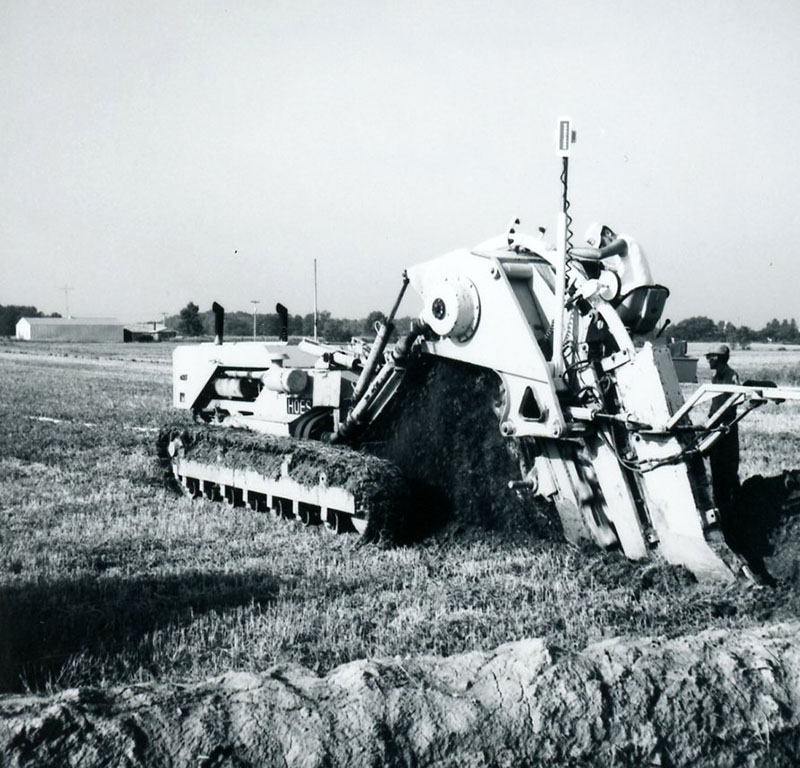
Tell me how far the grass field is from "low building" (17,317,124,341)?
88.3 m

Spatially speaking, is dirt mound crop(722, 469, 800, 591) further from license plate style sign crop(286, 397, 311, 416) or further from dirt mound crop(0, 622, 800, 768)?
license plate style sign crop(286, 397, 311, 416)

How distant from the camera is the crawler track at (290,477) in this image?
8.10m

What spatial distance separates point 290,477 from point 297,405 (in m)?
1.27

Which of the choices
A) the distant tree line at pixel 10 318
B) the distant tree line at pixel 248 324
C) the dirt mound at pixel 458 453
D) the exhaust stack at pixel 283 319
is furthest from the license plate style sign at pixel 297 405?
the distant tree line at pixel 10 318

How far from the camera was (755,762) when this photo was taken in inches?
165

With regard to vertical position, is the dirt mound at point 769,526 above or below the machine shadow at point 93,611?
above

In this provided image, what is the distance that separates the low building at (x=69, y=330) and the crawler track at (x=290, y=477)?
8714 cm

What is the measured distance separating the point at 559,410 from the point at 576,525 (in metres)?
1.04

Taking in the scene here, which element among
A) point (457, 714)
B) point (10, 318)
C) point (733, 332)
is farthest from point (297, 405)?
point (10, 318)

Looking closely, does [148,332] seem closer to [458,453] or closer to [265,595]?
[458,453]

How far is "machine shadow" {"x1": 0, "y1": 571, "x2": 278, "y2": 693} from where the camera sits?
18.1 feet

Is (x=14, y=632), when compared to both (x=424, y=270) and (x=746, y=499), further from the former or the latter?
(x=746, y=499)

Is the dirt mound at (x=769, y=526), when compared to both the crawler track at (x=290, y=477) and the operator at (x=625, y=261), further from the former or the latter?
the crawler track at (x=290, y=477)

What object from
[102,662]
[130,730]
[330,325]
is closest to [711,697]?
[130,730]
